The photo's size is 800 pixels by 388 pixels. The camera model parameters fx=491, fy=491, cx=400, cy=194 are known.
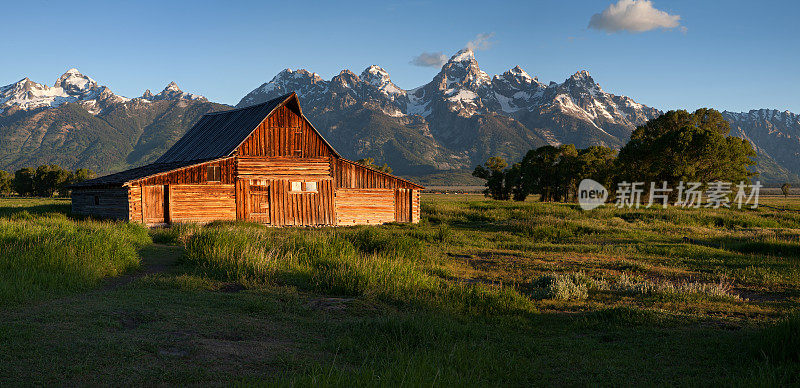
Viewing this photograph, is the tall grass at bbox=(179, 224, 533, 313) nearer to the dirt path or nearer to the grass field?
the grass field

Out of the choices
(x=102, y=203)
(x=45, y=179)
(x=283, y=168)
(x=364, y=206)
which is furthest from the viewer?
(x=45, y=179)

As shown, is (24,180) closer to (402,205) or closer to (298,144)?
(298,144)

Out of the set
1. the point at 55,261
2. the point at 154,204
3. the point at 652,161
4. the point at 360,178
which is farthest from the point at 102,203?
the point at 652,161

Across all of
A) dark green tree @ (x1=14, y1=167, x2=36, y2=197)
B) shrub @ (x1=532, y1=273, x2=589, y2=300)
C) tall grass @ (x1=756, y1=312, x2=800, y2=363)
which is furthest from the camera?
dark green tree @ (x1=14, y1=167, x2=36, y2=197)

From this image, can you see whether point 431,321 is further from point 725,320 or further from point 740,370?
point 725,320

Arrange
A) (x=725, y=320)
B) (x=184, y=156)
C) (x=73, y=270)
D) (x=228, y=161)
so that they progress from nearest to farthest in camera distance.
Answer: (x=725, y=320) < (x=73, y=270) < (x=228, y=161) < (x=184, y=156)

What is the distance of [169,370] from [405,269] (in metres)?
6.94

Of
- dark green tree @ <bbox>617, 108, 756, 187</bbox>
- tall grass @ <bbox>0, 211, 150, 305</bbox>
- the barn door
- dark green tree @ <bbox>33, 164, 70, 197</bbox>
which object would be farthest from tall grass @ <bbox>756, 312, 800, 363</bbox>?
dark green tree @ <bbox>33, 164, 70, 197</bbox>

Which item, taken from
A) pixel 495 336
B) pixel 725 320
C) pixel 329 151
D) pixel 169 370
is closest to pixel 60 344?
pixel 169 370

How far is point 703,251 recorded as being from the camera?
19391 mm

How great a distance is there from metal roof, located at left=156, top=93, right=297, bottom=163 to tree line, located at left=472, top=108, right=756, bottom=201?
33.3 metres

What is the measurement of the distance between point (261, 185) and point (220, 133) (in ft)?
22.0

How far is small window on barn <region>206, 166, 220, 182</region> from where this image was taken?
2833 cm

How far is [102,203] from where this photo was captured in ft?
95.5
